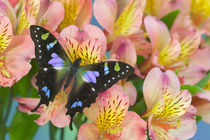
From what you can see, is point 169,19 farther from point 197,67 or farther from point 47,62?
point 47,62

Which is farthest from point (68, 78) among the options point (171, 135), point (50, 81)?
point (171, 135)

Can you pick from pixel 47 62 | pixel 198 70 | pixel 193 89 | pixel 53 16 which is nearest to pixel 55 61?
pixel 47 62

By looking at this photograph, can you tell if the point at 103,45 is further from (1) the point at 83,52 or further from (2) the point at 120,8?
(2) the point at 120,8

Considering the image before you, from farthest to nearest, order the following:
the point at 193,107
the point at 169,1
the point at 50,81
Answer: the point at 169,1
the point at 193,107
the point at 50,81

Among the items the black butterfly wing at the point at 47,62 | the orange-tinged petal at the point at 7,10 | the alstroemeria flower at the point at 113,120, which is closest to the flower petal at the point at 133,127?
the alstroemeria flower at the point at 113,120

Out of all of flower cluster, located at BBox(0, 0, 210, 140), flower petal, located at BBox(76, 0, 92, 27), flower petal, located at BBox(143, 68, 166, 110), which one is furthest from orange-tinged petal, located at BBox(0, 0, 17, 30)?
flower petal, located at BBox(143, 68, 166, 110)

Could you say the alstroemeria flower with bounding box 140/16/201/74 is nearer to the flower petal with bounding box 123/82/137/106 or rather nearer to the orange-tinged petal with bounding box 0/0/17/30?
the flower petal with bounding box 123/82/137/106
